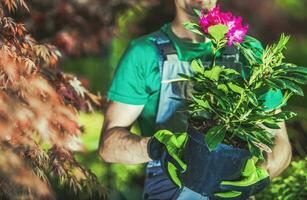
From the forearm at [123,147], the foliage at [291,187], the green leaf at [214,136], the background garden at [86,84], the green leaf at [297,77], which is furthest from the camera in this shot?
the foliage at [291,187]

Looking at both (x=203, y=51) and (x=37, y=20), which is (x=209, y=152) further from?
(x=37, y=20)

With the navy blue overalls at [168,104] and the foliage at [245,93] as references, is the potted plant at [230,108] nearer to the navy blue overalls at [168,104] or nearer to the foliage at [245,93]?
the foliage at [245,93]

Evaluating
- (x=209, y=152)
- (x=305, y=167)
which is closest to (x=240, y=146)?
(x=209, y=152)

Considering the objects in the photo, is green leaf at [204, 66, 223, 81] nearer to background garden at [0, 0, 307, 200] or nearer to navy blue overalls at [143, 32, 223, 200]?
navy blue overalls at [143, 32, 223, 200]

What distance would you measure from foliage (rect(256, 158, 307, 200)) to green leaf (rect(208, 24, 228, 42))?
1.33 m

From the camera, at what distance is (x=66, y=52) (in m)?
3.72

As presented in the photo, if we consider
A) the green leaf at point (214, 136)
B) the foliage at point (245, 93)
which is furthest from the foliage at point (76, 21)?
the green leaf at point (214, 136)

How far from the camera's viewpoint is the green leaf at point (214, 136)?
70.2 inches

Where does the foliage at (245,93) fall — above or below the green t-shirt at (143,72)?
above

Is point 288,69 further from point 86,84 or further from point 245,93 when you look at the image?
point 86,84

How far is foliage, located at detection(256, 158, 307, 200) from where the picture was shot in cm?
288

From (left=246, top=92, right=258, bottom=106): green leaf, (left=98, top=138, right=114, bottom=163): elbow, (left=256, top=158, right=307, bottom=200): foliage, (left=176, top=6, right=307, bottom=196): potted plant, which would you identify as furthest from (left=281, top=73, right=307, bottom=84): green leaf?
(left=256, top=158, right=307, bottom=200): foliage

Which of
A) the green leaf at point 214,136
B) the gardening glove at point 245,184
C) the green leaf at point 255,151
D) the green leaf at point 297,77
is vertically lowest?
the gardening glove at point 245,184

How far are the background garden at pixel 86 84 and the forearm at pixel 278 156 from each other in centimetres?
50
